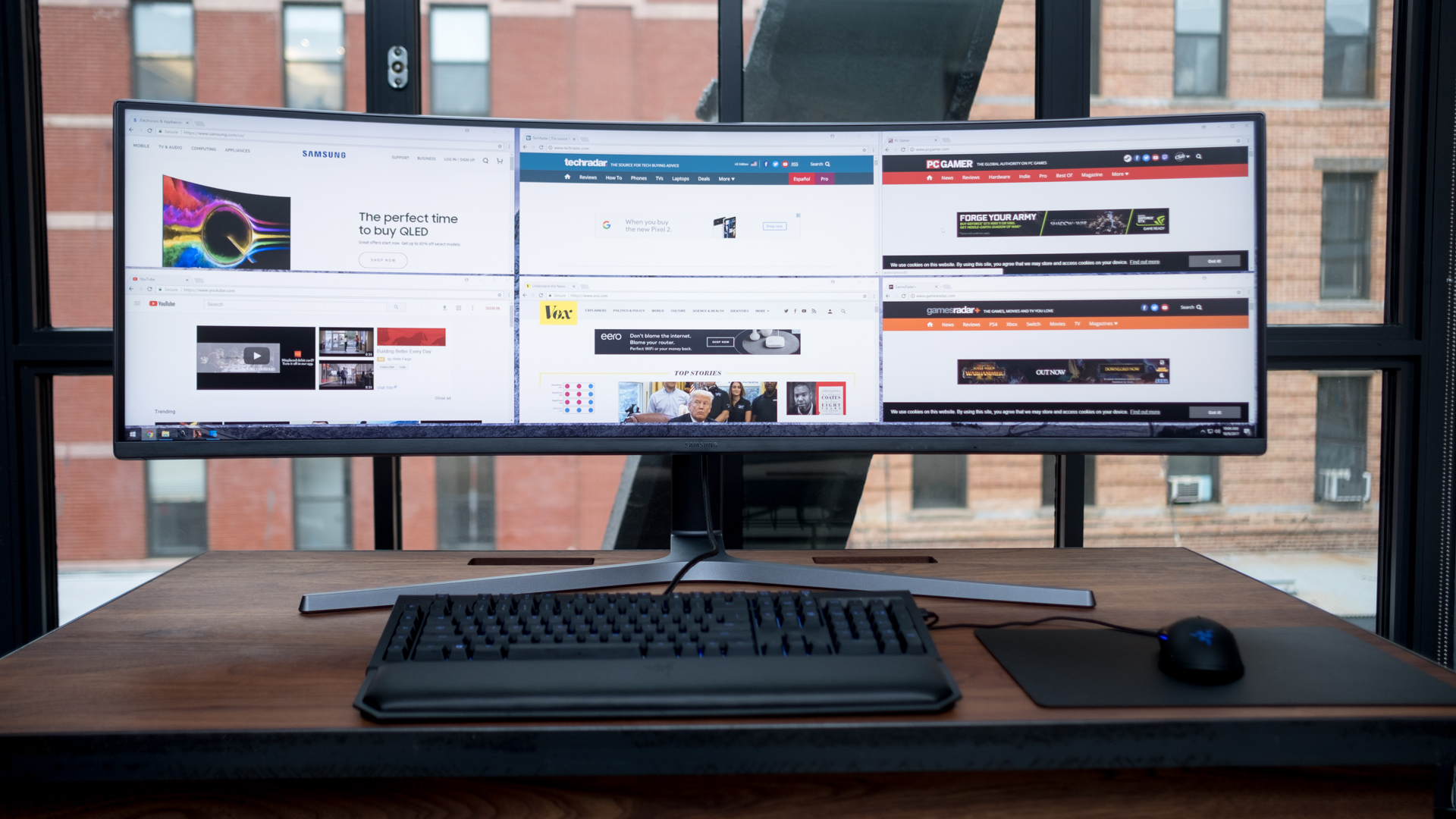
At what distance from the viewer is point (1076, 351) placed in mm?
806

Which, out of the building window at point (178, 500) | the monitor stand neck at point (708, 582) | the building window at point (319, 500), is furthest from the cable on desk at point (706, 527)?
the building window at point (178, 500)

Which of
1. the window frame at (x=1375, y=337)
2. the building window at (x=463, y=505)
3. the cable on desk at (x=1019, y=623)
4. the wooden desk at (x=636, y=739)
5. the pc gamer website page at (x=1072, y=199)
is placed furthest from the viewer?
the building window at (x=463, y=505)

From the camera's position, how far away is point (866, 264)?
815 millimetres

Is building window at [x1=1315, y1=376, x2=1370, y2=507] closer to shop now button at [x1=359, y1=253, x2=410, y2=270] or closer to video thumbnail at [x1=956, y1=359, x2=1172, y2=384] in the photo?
video thumbnail at [x1=956, y1=359, x2=1172, y2=384]

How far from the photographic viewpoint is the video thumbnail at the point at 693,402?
2.64 ft

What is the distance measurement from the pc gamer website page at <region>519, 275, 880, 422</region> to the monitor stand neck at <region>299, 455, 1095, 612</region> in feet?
0.38

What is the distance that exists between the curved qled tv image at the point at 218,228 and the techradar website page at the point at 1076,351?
672mm

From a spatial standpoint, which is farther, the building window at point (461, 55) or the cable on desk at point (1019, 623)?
the building window at point (461, 55)

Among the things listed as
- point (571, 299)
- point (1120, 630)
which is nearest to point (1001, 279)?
point (1120, 630)

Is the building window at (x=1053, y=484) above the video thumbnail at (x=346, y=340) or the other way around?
the other way around

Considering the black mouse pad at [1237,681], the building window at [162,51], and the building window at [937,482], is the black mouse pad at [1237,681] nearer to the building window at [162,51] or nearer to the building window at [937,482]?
the building window at [937,482]

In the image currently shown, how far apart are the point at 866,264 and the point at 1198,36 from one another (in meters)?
2.19

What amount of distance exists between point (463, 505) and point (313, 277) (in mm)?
2044

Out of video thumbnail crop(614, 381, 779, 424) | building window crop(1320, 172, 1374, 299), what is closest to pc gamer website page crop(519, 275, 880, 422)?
video thumbnail crop(614, 381, 779, 424)
